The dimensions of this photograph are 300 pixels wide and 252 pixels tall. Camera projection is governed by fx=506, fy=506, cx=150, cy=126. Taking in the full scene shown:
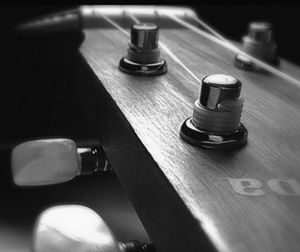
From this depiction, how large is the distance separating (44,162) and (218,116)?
0.38 m

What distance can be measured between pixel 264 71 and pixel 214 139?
0.51m

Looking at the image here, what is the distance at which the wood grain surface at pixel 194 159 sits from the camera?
60cm

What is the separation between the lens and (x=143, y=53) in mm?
1113

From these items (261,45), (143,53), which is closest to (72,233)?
(143,53)

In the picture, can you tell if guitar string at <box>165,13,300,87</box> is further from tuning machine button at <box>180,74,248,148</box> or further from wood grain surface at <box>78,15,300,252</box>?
tuning machine button at <box>180,74,248,148</box>

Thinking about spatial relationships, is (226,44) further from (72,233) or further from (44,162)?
(72,233)

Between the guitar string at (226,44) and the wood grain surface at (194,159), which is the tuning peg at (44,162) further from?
the guitar string at (226,44)

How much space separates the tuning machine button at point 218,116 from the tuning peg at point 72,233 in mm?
195

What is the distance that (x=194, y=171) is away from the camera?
713 mm

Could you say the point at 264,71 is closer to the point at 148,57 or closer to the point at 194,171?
the point at 148,57

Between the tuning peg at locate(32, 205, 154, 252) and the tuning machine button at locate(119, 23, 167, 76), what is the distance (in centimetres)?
43

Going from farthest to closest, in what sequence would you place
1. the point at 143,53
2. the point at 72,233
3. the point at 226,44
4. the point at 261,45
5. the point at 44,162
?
the point at 226,44, the point at 261,45, the point at 143,53, the point at 44,162, the point at 72,233

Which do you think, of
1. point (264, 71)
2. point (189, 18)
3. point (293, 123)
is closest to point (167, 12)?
point (189, 18)

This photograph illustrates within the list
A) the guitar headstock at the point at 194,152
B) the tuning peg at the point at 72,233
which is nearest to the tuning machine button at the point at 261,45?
the guitar headstock at the point at 194,152
